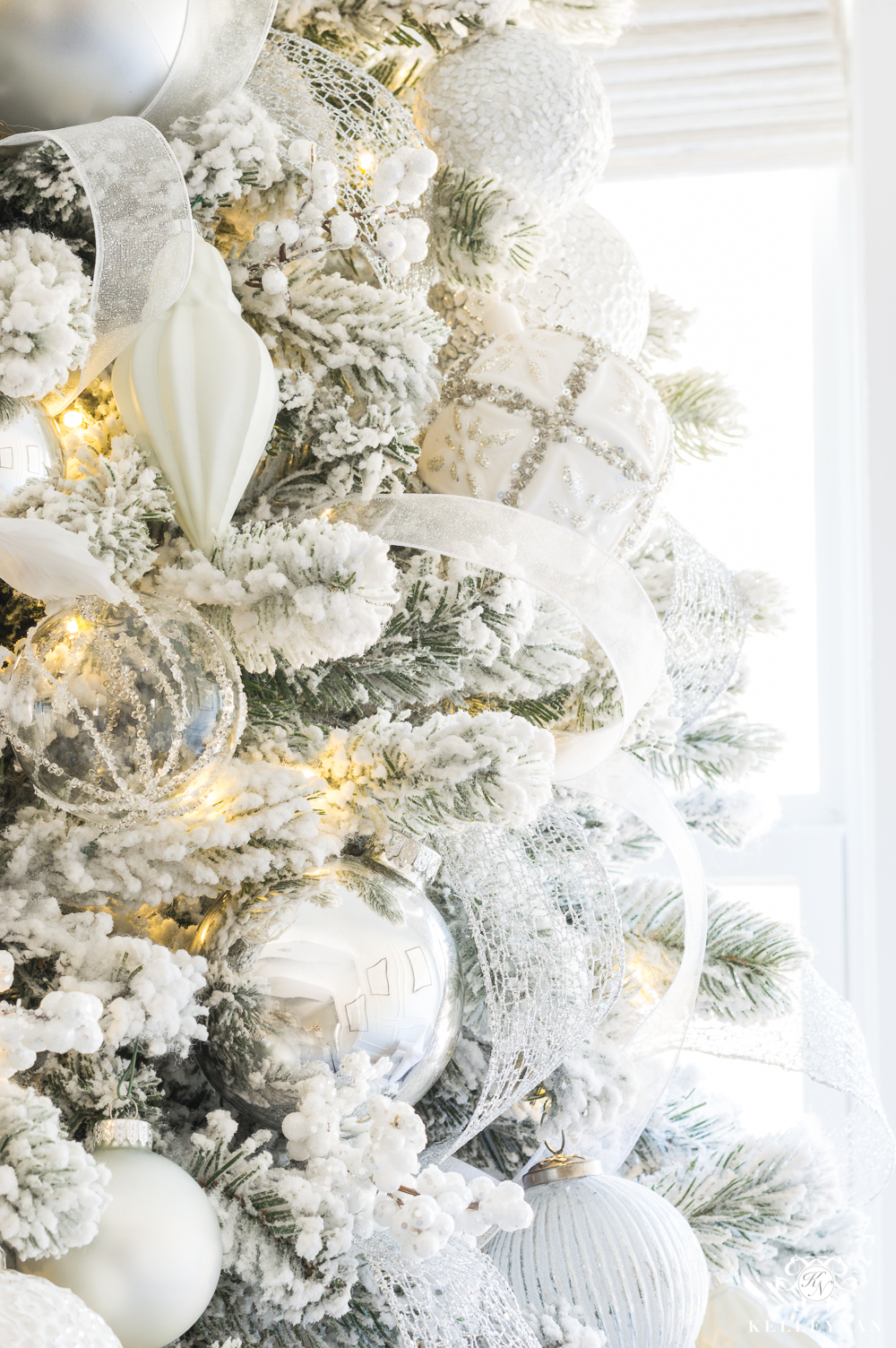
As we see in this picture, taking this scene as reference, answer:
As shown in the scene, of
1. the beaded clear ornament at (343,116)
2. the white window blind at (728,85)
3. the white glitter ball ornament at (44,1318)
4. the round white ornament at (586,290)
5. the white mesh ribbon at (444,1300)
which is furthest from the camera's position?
the white window blind at (728,85)

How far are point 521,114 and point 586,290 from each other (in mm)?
100

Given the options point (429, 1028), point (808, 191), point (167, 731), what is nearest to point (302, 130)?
point (167, 731)

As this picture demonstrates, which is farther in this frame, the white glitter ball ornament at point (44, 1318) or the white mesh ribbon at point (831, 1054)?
the white mesh ribbon at point (831, 1054)

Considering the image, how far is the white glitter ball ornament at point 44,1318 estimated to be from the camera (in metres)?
0.30

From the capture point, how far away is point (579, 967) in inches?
20.3

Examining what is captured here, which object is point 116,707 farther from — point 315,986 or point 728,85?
point 728,85

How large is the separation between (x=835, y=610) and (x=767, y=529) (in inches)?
5.6

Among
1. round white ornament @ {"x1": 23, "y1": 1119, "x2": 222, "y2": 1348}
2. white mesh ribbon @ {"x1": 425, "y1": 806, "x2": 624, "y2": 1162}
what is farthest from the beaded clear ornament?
round white ornament @ {"x1": 23, "y1": 1119, "x2": 222, "y2": 1348}

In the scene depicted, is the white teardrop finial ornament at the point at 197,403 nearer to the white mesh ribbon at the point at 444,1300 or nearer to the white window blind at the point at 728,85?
the white mesh ribbon at the point at 444,1300

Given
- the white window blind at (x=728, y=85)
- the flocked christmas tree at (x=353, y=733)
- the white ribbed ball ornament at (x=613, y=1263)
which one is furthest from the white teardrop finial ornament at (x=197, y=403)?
the white window blind at (x=728, y=85)

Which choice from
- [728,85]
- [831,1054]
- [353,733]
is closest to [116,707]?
[353,733]

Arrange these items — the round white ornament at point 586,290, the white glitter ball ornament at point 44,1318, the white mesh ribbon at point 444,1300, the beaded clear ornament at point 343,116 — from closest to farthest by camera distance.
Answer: the white glitter ball ornament at point 44,1318 < the white mesh ribbon at point 444,1300 < the beaded clear ornament at point 343,116 < the round white ornament at point 586,290

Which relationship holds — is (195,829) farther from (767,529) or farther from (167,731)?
(767,529)

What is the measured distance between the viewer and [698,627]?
66cm
